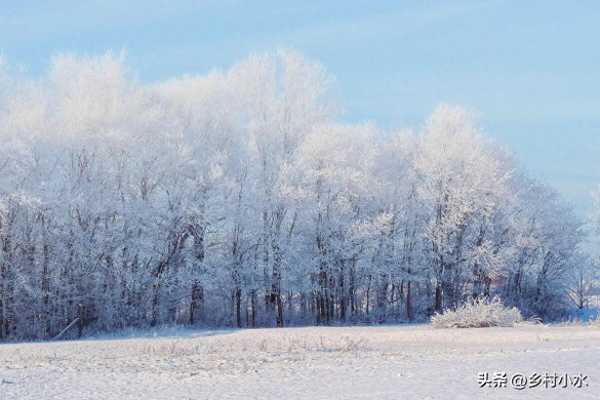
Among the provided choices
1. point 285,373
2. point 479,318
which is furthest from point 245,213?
point 285,373

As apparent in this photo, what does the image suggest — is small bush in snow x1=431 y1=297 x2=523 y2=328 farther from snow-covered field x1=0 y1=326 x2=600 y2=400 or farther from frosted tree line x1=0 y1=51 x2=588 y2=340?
frosted tree line x1=0 y1=51 x2=588 y2=340

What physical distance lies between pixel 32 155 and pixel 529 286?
31125mm

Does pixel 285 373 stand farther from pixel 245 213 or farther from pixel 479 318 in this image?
pixel 245 213

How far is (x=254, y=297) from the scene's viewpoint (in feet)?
123

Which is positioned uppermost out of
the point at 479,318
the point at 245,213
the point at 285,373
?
the point at 245,213

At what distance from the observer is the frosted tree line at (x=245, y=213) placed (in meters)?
29.7

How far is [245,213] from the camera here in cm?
3606

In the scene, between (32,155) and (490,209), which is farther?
(490,209)

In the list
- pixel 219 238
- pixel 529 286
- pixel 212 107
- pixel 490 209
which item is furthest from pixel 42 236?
pixel 529 286

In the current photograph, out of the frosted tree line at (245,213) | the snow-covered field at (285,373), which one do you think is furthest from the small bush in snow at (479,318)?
the frosted tree line at (245,213)

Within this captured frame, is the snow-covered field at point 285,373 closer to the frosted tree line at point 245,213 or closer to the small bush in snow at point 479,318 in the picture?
the small bush in snow at point 479,318

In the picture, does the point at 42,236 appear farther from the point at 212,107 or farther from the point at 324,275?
the point at 324,275

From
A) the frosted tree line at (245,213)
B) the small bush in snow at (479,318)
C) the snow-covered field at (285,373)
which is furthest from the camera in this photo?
the frosted tree line at (245,213)

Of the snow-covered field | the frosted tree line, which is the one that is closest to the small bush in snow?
the snow-covered field
